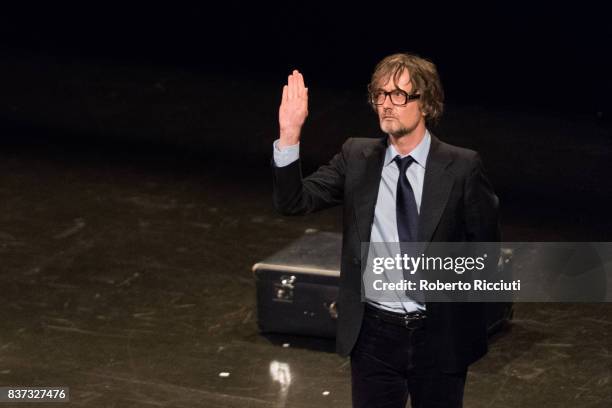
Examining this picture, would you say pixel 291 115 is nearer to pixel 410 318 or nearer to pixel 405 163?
pixel 405 163

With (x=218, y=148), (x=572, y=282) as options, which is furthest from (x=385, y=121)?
(x=218, y=148)

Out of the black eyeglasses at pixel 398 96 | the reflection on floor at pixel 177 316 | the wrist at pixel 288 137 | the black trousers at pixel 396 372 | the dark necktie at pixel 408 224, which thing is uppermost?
the black eyeglasses at pixel 398 96

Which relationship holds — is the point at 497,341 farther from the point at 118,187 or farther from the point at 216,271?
the point at 118,187

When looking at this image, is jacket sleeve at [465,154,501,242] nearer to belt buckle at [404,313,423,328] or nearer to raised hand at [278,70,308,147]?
belt buckle at [404,313,423,328]

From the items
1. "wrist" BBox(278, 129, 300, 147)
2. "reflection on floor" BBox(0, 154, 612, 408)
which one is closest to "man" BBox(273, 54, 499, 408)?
"wrist" BBox(278, 129, 300, 147)

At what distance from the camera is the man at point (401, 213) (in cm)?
381

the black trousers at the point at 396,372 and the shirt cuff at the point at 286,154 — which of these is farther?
the black trousers at the point at 396,372

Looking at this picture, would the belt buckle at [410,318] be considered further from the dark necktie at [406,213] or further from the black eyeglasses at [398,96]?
the black eyeglasses at [398,96]

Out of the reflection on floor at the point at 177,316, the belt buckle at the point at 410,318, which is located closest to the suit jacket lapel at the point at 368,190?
the belt buckle at the point at 410,318

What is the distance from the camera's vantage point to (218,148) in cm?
905

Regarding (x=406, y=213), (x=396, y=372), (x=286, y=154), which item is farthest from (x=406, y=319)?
(x=286, y=154)

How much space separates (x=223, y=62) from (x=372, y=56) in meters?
1.26

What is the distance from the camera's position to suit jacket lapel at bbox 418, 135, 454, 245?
12.6 ft

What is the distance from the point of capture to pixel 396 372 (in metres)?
3.93
